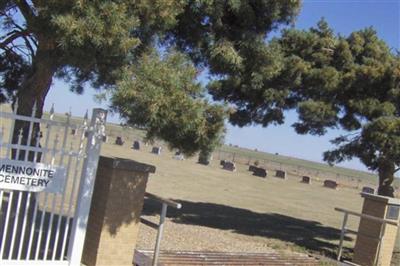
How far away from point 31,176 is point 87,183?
80 centimetres

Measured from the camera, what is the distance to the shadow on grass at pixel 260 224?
48.5 ft

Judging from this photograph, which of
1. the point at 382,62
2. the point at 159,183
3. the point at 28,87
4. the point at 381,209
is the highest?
the point at 382,62

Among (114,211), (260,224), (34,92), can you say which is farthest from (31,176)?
(260,224)

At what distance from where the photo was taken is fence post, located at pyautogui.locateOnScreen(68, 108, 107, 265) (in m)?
7.77

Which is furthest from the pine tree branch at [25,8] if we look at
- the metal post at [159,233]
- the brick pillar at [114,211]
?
the metal post at [159,233]

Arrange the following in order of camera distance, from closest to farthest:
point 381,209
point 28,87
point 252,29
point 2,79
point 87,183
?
point 87,183 → point 28,87 → point 252,29 → point 2,79 → point 381,209

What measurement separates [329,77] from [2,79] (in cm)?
743

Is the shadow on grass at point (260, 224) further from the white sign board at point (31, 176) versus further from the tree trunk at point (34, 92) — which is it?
the white sign board at point (31, 176)

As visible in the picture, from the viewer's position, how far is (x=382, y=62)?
14805mm

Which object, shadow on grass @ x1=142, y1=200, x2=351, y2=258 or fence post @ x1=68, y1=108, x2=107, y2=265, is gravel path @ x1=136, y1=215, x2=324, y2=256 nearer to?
shadow on grass @ x1=142, y1=200, x2=351, y2=258

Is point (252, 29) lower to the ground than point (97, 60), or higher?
higher

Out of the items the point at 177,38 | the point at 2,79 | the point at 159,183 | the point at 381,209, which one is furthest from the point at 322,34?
the point at 159,183

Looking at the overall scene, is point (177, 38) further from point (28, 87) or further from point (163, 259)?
point (163, 259)

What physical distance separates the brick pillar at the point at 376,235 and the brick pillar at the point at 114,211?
637 cm
